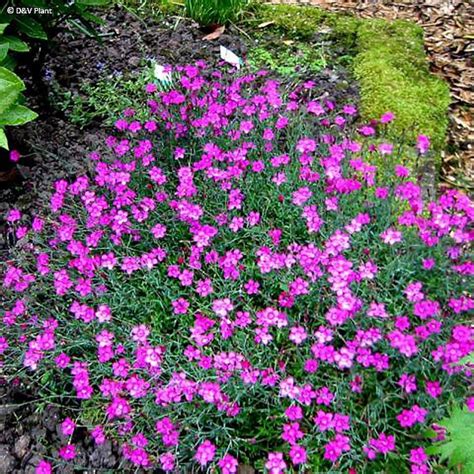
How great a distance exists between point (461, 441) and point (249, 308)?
0.85 m

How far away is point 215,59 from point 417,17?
1.66 meters

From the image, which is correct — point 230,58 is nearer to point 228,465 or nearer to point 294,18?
point 294,18

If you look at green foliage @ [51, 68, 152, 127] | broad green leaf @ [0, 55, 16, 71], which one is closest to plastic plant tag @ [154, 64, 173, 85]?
green foliage @ [51, 68, 152, 127]

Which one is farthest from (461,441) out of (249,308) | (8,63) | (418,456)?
(8,63)

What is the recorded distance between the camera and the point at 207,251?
2.39 metres

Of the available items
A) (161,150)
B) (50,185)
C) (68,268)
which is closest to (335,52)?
(161,150)

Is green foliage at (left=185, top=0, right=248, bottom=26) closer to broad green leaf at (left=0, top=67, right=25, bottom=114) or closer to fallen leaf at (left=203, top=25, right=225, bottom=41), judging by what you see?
fallen leaf at (left=203, top=25, right=225, bottom=41)

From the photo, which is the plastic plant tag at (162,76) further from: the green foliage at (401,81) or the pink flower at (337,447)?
the pink flower at (337,447)

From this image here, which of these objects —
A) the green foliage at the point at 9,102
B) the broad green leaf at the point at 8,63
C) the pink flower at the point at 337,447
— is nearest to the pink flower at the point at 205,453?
the pink flower at the point at 337,447

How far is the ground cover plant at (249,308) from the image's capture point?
6.18ft

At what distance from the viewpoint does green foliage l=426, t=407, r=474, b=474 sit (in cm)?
145

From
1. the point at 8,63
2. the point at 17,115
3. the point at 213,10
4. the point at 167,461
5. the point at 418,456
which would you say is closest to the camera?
the point at 418,456

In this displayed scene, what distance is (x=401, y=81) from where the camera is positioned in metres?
3.46

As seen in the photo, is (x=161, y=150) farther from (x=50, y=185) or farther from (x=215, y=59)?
(x=215, y=59)
